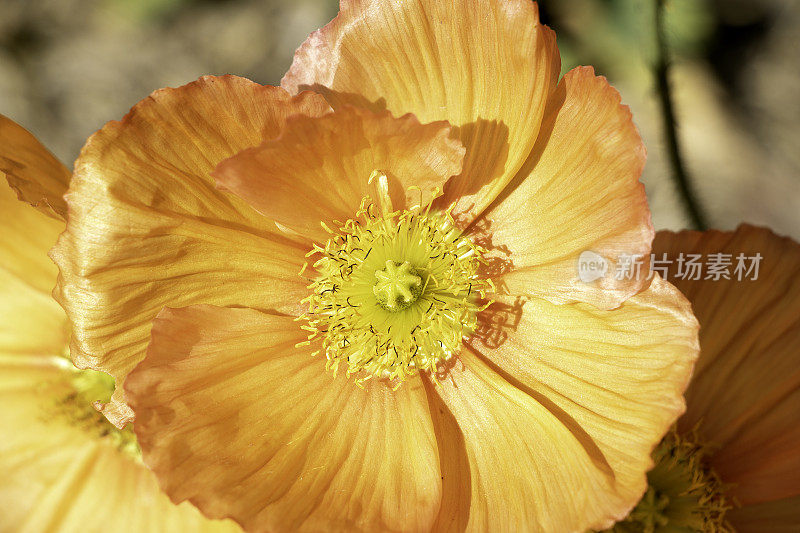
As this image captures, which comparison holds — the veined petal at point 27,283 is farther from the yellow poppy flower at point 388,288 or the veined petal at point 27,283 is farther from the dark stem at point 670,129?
the dark stem at point 670,129

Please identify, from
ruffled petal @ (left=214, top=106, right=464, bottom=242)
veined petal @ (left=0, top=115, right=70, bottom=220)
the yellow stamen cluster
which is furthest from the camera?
the yellow stamen cluster

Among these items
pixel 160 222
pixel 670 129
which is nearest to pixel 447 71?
pixel 160 222

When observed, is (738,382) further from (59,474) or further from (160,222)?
(59,474)

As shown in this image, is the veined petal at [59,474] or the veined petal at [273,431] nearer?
the veined petal at [273,431]

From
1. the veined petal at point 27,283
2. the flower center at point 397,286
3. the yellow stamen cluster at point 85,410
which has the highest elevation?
the flower center at point 397,286

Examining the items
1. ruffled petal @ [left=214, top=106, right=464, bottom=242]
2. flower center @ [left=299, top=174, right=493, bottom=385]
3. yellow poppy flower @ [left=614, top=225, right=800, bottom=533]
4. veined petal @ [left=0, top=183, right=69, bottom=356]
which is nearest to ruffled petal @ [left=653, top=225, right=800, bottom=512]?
yellow poppy flower @ [left=614, top=225, right=800, bottom=533]

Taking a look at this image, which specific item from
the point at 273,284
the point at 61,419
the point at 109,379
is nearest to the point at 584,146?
the point at 273,284

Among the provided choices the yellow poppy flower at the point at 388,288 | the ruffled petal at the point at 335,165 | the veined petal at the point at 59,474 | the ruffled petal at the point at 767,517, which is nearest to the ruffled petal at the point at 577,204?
the yellow poppy flower at the point at 388,288

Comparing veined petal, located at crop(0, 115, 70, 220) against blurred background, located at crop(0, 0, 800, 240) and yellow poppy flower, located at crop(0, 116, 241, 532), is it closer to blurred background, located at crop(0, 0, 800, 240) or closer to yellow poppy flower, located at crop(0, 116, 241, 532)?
yellow poppy flower, located at crop(0, 116, 241, 532)

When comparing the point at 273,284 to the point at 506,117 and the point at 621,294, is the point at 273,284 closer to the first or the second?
the point at 506,117
